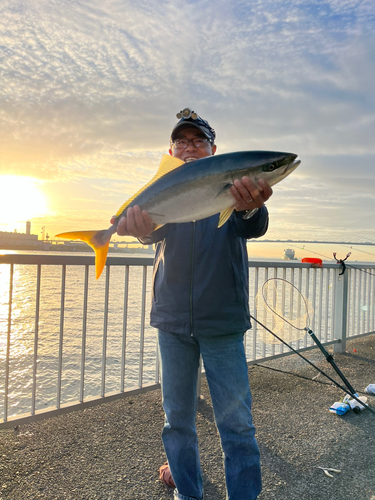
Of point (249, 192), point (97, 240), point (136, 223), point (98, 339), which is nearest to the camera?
point (249, 192)

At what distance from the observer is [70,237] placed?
2.24 m

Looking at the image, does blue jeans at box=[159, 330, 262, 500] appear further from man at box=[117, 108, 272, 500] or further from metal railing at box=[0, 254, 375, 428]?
metal railing at box=[0, 254, 375, 428]

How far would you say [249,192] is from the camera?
1773 millimetres

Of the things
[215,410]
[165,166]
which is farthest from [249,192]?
[215,410]

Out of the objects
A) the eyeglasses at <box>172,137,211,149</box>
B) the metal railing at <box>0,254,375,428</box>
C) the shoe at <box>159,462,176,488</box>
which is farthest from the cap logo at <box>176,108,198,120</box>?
the shoe at <box>159,462,176,488</box>

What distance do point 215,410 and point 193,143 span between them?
70.5 inches

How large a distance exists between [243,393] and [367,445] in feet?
5.76

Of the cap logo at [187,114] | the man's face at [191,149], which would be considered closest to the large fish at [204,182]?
the man's face at [191,149]

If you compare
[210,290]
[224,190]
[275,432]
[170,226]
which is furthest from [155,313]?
[275,432]

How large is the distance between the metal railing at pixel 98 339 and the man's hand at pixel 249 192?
5.94 feet

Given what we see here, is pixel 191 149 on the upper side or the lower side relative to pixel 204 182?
upper

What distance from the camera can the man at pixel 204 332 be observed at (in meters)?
2.01

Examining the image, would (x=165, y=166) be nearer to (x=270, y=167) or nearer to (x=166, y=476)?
(x=270, y=167)

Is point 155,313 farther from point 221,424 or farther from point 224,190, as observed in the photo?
point 224,190
